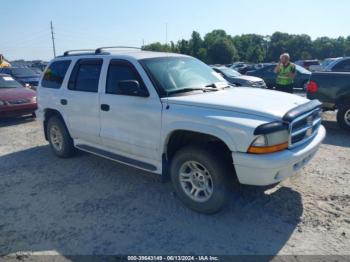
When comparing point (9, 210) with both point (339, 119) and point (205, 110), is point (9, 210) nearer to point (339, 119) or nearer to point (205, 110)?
point (205, 110)

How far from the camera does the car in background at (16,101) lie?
9.86 meters

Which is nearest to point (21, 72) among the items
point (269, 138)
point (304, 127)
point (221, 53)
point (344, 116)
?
point (344, 116)

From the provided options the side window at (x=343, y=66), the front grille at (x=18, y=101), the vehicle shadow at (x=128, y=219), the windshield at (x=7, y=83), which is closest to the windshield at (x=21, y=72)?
the windshield at (x=7, y=83)

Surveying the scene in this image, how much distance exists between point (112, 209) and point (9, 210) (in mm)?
1352

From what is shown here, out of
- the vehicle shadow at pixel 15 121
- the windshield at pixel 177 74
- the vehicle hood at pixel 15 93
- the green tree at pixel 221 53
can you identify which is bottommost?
the green tree at pixel 221 53

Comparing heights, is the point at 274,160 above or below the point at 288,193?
above

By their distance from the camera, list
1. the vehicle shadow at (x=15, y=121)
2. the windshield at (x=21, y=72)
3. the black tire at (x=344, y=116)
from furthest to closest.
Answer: the windshield at (x=21, y=72) < the vehicle shadow at (x=15, y=121) < the black tire at (x=344, y=116)

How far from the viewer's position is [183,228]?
12.3 feet

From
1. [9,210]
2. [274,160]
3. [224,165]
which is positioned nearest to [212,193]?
[224,165]

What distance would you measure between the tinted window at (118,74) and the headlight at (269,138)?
1905 millimetres

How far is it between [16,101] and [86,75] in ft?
18.7

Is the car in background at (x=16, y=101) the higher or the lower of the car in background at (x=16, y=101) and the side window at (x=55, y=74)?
the lower

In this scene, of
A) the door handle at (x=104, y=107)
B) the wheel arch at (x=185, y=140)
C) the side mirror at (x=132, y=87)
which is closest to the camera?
the wheel arch at (x=185, y=140)

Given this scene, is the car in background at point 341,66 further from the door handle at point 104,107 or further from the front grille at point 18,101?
the front grille at point 18,101
